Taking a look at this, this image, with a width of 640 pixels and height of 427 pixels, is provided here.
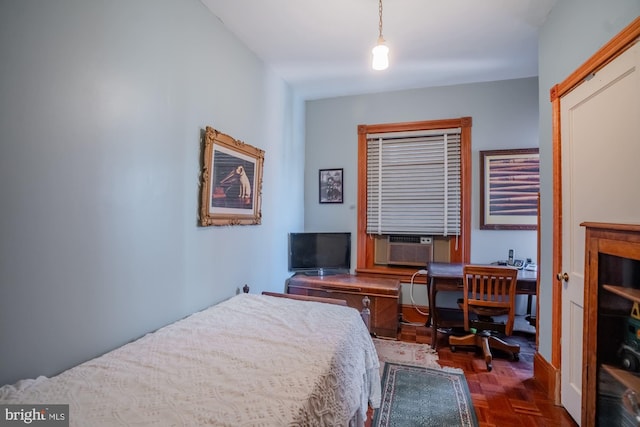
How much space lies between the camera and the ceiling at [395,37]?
2.05 m

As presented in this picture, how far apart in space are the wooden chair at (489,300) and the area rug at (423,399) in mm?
499

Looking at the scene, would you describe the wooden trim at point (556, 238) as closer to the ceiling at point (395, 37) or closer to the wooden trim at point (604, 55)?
the wooden trim at point (604, 55)

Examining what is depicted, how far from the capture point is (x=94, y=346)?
4.33ft

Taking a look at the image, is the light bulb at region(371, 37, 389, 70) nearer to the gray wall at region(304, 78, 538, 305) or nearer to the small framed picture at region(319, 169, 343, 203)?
the gray wall at region(304, 78, 538, 305)

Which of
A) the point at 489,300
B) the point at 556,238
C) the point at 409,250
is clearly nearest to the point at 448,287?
the point at 489,300

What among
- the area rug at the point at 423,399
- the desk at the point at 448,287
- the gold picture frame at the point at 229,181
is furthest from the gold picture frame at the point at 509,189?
the gold picture frame at the point at 229,181

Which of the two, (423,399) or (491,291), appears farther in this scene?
(491,291)

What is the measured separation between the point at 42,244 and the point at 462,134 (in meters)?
3.69

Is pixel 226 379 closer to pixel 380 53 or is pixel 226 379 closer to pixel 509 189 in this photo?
pixel 380 53

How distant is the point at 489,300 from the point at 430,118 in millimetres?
2138

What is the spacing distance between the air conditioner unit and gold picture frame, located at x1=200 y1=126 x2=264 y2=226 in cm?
174

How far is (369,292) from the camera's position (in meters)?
2.92

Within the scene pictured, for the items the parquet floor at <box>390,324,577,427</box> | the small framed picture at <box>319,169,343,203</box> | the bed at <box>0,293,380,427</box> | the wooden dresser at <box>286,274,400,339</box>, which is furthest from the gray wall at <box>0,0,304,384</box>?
the parquet floor at <box>390,324,577,427</box>

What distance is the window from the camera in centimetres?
333
